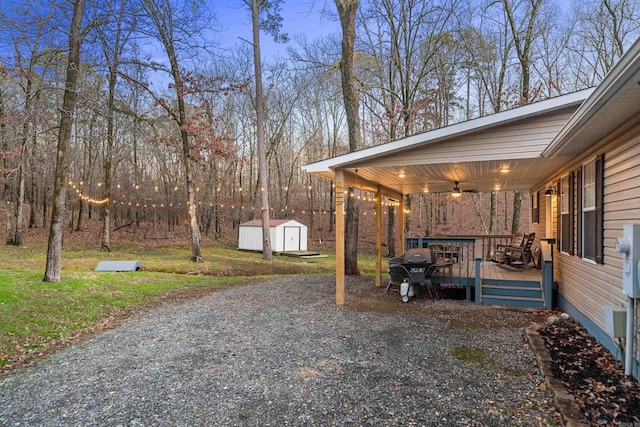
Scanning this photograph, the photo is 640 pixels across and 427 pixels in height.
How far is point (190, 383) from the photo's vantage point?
337cm

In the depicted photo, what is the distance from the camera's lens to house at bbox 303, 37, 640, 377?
138 inches

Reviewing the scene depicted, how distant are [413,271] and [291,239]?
1289 cm

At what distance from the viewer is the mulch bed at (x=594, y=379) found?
269cm

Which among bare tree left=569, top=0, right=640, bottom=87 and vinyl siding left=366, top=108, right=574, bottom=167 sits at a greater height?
bare tree left=569, top=0, right=640, bottom=87

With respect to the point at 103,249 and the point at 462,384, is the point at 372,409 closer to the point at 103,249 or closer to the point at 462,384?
the point at 462,384

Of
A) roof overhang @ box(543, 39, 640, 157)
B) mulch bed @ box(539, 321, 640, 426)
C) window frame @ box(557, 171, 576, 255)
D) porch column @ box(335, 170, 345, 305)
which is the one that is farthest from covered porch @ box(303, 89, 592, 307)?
mulch bed @ box(539, 321, 640, 426)

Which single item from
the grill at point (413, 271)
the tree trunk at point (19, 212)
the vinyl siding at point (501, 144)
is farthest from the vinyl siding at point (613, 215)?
the tree trunk at point (19, 212)

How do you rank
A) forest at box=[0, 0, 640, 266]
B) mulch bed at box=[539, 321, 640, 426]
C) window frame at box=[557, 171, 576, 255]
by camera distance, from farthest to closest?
forest at box=[0, 0, 640, 266]
window frame at box=[557, 171, 576, 255]
mulch bed at box=[539, 321, 640, 426]

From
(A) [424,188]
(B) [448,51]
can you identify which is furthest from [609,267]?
(B) [448,51]

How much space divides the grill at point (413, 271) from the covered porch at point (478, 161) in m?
0.79

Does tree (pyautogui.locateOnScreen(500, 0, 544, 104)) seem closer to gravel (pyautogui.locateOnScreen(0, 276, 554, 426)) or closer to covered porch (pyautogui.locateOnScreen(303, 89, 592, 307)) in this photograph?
covered porch (pyautogui.locateOnScreen(303, 89, 592, 307))

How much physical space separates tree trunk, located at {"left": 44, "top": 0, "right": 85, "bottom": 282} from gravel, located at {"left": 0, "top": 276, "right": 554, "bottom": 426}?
2.68 m

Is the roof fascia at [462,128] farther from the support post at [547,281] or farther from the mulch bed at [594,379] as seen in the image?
the mulch bed at [594,379]

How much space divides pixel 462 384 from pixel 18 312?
589 cm
